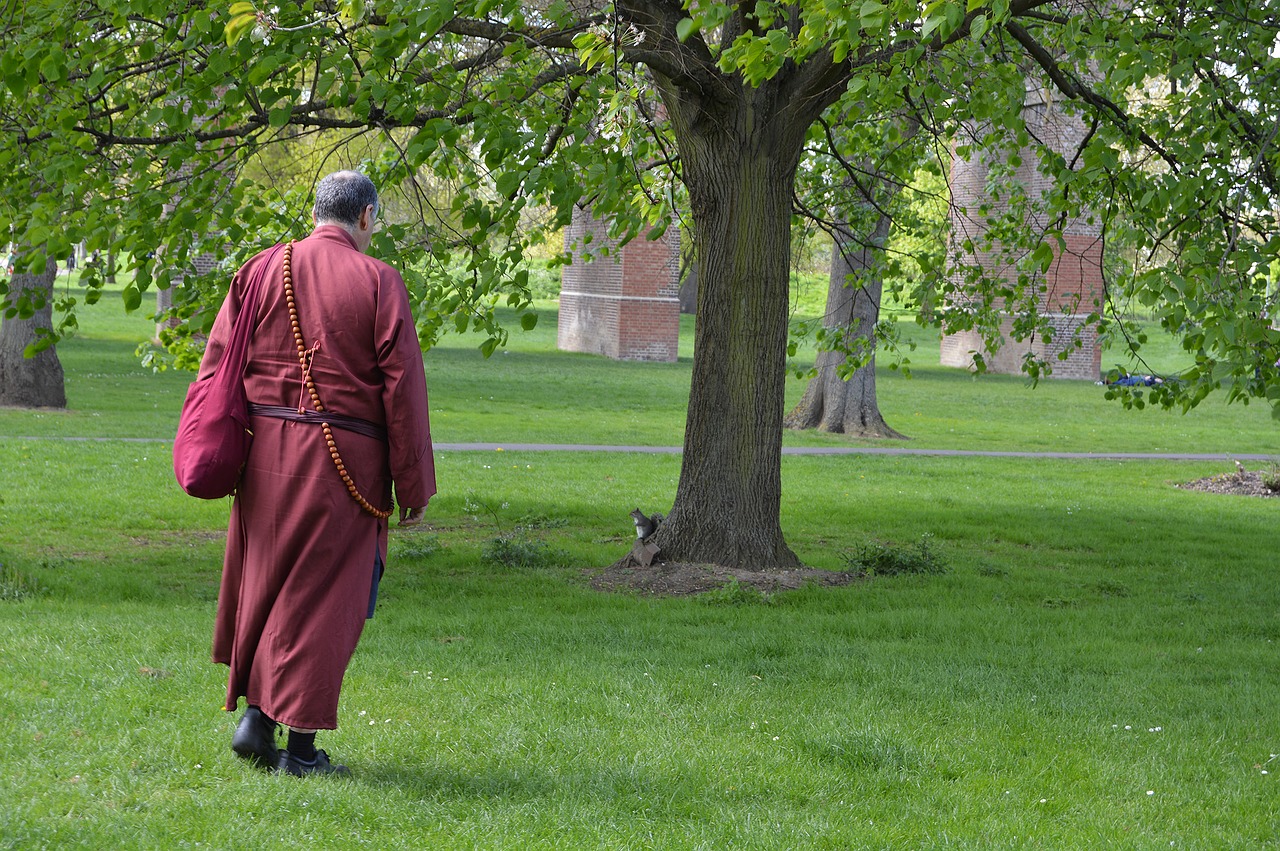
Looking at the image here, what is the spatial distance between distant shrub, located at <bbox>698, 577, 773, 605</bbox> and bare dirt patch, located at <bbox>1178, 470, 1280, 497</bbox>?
1021 cm

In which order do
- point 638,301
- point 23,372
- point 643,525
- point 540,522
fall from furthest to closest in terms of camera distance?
point 638,301, point 23,372, point 540,522, point 643,525

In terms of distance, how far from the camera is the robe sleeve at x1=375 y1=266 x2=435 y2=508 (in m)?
4.08

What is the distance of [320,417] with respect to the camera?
4.10m

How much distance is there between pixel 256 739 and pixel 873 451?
15.5 meters

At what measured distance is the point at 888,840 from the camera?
163 inches

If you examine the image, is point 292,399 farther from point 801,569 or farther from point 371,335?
point 801,569

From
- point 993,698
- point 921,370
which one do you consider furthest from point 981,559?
point 921,370

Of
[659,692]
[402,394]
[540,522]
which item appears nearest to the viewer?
[402,394]

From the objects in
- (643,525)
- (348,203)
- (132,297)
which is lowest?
(643,525)

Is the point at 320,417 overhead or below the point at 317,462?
overhead

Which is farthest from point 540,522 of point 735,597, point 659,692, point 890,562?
point 659,692

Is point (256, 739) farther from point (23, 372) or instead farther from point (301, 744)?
point (23, 372)

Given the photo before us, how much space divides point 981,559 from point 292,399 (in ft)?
24.4

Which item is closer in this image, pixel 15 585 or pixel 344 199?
pixel 344 199
